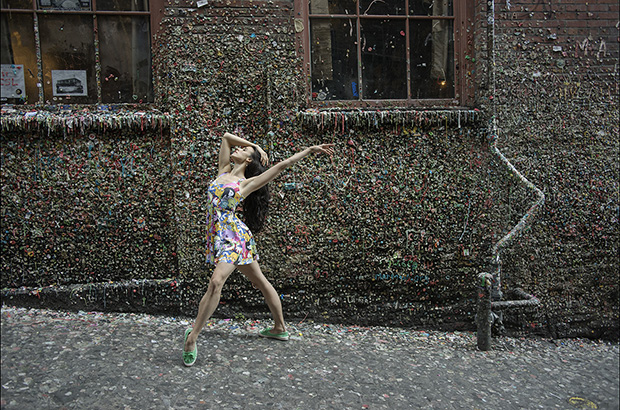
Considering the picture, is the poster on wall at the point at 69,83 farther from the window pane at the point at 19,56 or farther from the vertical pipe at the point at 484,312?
the vertical pipe at the point at 484,312

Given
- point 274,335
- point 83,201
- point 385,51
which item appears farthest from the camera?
point 385,51

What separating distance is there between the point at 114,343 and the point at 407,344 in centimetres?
256

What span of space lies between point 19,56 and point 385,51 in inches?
138

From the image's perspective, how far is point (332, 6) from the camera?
4441 mm

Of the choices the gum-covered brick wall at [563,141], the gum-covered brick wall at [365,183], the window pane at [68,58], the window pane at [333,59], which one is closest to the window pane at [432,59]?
the gum-covered brick wall at [365,183]

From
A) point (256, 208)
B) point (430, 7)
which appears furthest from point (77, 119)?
point (430, 7)

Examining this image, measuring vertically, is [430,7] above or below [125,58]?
above

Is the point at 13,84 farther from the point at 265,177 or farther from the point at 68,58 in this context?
the point at 265,177

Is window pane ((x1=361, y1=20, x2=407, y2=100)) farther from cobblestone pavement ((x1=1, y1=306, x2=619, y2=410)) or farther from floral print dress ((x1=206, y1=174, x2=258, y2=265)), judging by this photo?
cobblestone pavement ((x1=1, y1=306, x2=619, y2=410))

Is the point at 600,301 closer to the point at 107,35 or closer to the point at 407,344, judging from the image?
the point at 407,344

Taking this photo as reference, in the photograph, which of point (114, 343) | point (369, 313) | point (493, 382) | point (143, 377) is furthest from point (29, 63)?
point (493, 382)

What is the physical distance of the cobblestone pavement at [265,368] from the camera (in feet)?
9.00

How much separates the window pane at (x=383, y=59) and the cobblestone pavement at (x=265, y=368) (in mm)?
2467

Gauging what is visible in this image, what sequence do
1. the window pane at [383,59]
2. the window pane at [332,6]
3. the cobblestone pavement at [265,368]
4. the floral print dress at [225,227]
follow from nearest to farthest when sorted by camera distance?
the cobblestone pavement at [265,368] → the floral print dress at [225,227] → the window pane at [332,6] → the window pane at [383,59]
